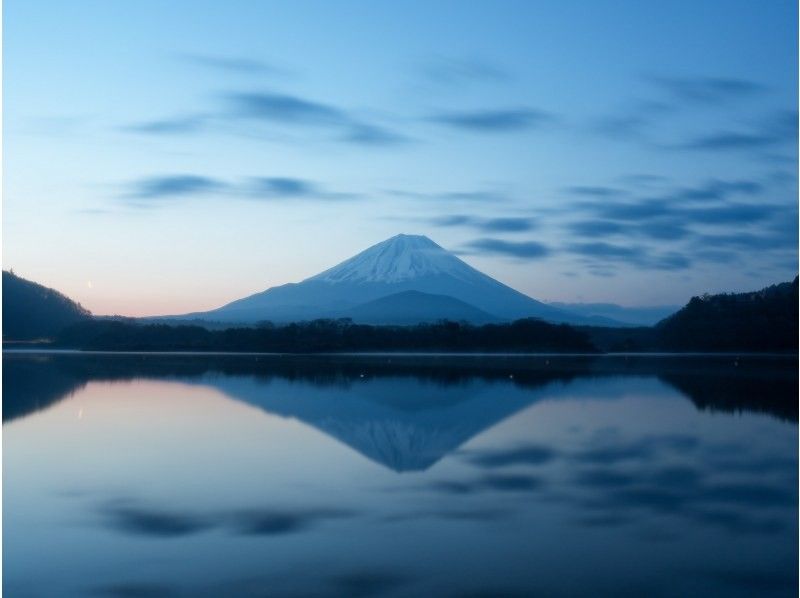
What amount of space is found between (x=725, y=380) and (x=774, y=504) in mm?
15644

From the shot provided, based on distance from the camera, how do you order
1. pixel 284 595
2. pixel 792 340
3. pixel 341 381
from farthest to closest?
1. pixel 792 340
2. pixel 341 381
3. pixel 284 595

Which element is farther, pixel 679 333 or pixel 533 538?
pixel 679 333

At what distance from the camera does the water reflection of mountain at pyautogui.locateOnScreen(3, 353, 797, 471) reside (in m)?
13.0

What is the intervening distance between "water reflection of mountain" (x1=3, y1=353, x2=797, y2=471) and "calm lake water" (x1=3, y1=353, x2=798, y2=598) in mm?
117

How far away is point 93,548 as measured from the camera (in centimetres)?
691

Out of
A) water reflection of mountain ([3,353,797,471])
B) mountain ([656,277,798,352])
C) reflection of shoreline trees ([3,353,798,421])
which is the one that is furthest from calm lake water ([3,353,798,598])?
mountain ([656,277,798,352])

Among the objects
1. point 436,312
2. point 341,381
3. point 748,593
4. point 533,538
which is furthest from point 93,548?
point 436,312

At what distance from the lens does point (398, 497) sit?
8.75 metres

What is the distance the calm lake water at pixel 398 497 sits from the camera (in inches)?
249

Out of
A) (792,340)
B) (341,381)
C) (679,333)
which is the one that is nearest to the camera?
(341,381)

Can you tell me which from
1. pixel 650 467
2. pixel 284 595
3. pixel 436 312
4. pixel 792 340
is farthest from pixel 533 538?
pixel 436 312

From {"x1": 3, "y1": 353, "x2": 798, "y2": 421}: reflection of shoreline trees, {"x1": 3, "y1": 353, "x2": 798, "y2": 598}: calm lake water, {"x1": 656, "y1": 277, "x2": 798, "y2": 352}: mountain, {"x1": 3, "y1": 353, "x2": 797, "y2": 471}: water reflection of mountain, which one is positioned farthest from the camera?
{"x1": 656, "y1": 277, "x2": 798, "y2": 352}: mountain

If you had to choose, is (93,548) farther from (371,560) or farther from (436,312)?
(436,312)

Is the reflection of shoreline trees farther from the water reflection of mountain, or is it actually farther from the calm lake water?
the calm lake water
